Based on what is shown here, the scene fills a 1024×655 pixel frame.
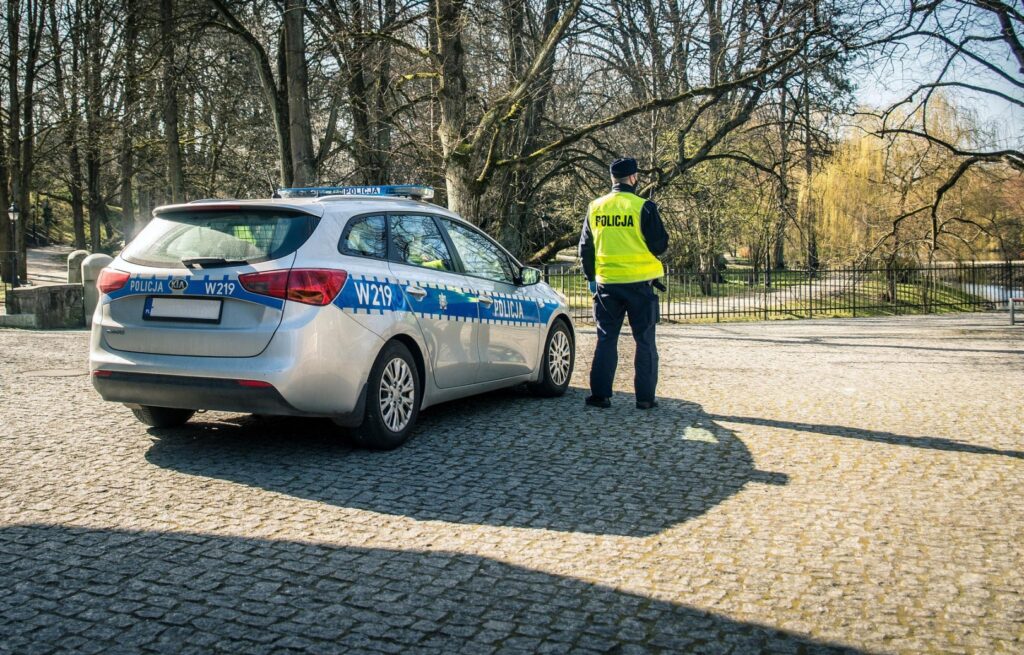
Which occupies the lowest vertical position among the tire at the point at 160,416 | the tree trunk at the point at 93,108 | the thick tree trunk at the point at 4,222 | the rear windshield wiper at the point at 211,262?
the tire at the point at 160,416

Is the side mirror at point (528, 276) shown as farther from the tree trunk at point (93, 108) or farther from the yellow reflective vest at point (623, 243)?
the tree trunk at point (93, 108)

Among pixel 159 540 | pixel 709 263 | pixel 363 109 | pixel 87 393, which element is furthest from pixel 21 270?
pixel 159 540

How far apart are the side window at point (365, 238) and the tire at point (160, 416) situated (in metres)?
1.75

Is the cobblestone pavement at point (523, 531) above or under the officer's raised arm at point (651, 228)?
under

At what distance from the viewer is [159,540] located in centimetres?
420

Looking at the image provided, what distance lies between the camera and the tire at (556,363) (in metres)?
8.41

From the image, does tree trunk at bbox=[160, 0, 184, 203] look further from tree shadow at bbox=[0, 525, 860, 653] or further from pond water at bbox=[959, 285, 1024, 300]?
pond water at bbox=[959, 285, 1024, 300]

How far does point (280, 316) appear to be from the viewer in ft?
18.2

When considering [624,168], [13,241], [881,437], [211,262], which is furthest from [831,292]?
[13,241]

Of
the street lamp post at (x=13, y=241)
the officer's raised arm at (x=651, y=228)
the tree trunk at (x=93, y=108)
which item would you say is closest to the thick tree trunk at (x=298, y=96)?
the tree trunk at (x=93, y=108)

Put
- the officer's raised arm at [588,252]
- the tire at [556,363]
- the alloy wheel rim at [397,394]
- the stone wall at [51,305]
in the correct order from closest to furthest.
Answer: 1. the alloy wheel rim at [397,394]
2. the officer's raised arm at [588,252]
3. the tire at [556,363]
4. the stone wall at [51,305]

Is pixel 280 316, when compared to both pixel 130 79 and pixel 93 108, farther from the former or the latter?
pixel 93 108

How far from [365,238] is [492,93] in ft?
41.2

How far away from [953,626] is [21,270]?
33377 millimetres
